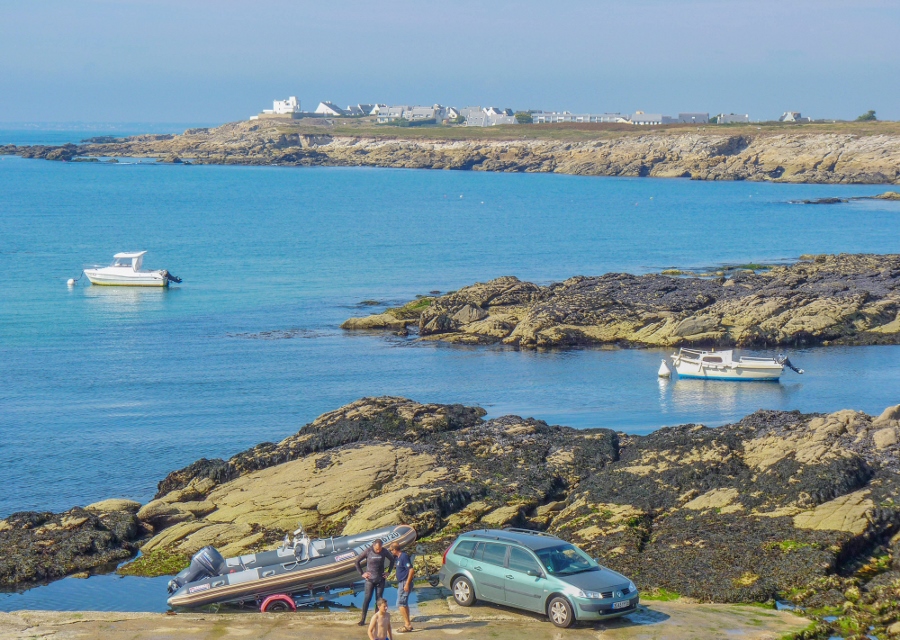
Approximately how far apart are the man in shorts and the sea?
736 cm

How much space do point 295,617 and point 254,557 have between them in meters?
2.31

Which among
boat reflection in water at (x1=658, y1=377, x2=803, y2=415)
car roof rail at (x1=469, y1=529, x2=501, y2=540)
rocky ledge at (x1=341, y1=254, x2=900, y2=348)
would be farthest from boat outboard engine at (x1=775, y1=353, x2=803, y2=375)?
car roof rail at (x1=469, y1=529, x2=501, y2=540)

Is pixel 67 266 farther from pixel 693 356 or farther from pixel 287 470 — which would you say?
pixel 287 470

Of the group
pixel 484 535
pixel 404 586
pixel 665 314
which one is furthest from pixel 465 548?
pixel 665 314

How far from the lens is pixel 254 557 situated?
19453 mm

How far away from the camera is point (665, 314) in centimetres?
5331

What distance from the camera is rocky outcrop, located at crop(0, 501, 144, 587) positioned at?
22938 mm

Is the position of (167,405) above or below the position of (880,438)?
below

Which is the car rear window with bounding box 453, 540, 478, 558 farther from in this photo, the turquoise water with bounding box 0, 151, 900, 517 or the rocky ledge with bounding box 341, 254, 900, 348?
the rocky ledge with bounding box 341, 254, 900, 348

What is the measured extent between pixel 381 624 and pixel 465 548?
3.26 meters

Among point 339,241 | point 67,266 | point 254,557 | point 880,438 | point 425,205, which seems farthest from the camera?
point 425,205

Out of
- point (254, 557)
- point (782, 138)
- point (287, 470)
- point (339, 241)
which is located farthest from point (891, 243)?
point (782, 138)

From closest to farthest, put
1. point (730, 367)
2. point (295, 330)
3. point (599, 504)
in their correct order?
point (599, 504) → point (730, 367) → point (295, 330)

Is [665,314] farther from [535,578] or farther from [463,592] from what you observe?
[535,578]
